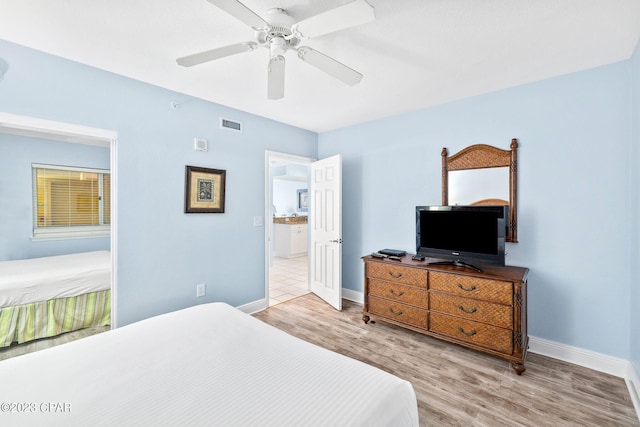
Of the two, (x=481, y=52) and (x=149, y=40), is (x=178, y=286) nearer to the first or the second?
(x=149, y=40)

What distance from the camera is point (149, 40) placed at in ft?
6.45

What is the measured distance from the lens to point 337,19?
1.36 meters

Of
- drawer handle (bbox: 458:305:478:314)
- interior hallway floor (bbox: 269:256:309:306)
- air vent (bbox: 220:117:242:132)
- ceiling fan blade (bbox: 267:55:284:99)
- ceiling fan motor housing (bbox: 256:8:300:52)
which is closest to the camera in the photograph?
ceiling fan motor housing (bbox: 256:8:300:52)

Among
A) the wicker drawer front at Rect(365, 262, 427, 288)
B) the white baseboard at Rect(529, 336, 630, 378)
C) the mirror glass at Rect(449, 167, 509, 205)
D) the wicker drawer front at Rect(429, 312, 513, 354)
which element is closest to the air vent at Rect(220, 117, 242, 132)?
the wicker drawer front at Rect(365, 262, 427, 288)

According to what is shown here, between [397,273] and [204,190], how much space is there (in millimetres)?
2229

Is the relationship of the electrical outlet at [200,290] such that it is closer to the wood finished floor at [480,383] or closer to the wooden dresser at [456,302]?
the wood finished floor at [480,383]

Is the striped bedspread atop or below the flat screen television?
below

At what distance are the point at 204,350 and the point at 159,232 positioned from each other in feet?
5.56

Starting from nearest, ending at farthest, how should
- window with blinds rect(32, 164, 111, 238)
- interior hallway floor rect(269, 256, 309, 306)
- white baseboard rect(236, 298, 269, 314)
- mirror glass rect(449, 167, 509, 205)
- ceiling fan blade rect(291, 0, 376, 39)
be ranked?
1. ceiling fan blade rect(291, 0, 376, 39)
2. mirror glass rect(449, 167, 509, 205)
3. white baseboard rect(236, 298, 269, 314)
4. window with blinds rect(32, 164, 111, 238)
5. interior hallway floor rect(269, 256, 309, 306)

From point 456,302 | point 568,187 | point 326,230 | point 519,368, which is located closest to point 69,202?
point 326,230

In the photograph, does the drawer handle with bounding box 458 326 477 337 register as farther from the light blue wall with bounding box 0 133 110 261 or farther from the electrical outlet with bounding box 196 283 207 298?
the light blue wall with bounding box 0 133 110 261

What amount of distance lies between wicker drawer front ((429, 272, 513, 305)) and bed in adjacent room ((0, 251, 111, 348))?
3482 mm

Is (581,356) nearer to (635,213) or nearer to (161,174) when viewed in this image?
(635,213)

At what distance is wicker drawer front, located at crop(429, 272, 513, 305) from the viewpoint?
7.57 ft
